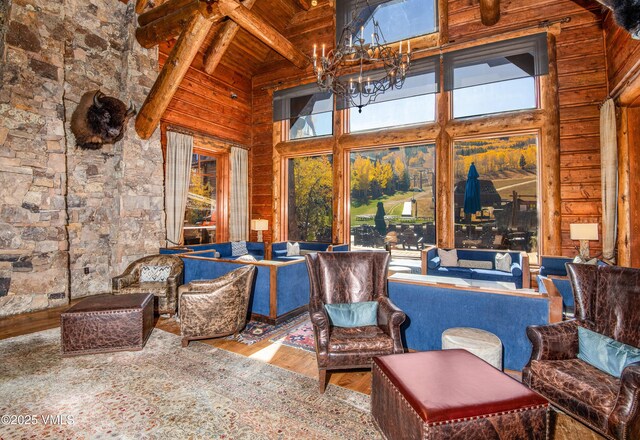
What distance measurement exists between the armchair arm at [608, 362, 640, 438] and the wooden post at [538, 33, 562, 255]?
4.53 m

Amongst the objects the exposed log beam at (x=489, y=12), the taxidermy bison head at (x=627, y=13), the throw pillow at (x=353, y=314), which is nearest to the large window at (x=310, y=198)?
the exposed log beam at (x=489, y=12)

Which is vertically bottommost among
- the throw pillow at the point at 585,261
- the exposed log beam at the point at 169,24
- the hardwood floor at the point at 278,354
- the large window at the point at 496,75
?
the hardwood floor at the point at 278,354

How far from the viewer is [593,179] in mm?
5273

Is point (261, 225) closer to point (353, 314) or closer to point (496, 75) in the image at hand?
point (353, 314)

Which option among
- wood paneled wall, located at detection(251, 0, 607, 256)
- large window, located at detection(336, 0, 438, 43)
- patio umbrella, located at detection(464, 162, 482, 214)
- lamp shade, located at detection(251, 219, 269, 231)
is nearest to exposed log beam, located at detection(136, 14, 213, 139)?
lamp shade, located at detection(251, 219, 269, 231)

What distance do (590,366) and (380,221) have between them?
5321 mm

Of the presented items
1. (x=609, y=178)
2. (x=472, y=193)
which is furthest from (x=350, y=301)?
(x=609, y=178)

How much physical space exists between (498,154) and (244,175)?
5869mm

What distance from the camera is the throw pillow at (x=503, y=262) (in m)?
5.30

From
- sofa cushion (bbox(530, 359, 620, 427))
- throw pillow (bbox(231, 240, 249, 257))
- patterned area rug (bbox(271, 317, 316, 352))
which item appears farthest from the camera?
throw pillow (bbox(231, 240, 249, 257))

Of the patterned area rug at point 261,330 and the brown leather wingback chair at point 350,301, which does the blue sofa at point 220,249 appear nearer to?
the patterned area rug at point 261,330

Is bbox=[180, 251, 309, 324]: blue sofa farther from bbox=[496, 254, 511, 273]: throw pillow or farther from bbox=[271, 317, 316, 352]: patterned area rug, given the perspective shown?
bbox=[496, 254, 511, 273]: throw pillow

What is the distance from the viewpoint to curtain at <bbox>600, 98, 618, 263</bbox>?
4.70 metres

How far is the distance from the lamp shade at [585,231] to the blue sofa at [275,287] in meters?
4.20
